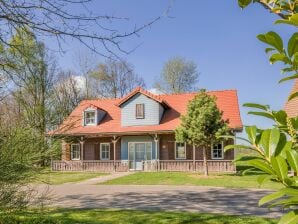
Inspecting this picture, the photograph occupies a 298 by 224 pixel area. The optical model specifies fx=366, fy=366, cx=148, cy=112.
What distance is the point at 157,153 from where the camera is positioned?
2972cm

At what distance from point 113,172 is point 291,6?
92.7 feet

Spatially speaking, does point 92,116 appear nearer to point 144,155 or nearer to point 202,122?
point 144,155

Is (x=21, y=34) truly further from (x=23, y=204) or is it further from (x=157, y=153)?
(x=157, y=153)

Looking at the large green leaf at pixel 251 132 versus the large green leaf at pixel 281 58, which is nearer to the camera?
the large green leaf at pixel 251 132

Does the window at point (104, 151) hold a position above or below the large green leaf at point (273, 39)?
below

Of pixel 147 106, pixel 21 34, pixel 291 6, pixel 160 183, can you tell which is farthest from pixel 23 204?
pixel 147 106

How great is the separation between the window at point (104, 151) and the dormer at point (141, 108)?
2722 mm

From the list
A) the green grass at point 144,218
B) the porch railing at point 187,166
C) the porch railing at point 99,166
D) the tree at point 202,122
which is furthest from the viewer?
the porch railing at point 99,166

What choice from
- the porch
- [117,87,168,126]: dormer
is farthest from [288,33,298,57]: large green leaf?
[117,87,168,126]: dormer

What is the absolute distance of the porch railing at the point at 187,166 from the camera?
2700 centimetres

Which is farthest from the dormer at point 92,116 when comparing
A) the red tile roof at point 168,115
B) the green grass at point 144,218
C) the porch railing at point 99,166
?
the green grass at point 144,218

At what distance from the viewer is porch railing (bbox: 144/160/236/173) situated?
27000 mm

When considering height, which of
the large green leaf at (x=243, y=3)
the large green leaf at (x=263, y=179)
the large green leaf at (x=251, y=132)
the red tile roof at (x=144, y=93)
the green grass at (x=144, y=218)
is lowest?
the green grass at (x=144, y=218)

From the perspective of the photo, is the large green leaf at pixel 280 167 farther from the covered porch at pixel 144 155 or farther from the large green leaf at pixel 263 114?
the covered porch at pixel 144 155
